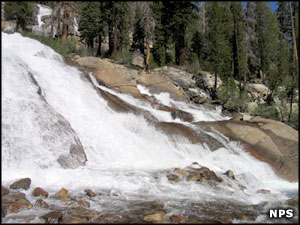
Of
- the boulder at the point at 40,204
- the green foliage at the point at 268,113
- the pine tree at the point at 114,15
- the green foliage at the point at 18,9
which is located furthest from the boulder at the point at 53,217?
the pine tree at the point at 114,15

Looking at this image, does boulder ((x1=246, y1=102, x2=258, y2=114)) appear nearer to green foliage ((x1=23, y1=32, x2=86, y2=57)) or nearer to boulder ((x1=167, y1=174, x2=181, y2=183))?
boulder ((x1=167, y1=174, x2=181, y2=183))

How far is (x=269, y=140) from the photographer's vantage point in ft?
35.7

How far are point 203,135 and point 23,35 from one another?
590 inches

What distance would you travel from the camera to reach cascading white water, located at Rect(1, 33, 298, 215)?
718 cm

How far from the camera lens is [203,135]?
36.7 feet

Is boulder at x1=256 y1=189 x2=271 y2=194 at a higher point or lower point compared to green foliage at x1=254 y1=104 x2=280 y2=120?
lower

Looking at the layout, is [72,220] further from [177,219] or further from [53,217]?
[177,219]

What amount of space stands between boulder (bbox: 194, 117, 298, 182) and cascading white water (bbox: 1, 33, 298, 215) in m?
0.39

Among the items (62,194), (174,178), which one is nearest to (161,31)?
(174,178)

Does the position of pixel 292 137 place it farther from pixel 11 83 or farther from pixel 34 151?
pixel 11 83

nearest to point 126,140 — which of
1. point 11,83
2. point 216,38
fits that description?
point 11,83

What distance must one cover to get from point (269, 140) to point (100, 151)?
6657 millimetres

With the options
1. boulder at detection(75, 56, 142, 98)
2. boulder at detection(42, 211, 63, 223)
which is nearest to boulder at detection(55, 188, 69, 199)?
boulder at detection(42, 211, 63, 223)

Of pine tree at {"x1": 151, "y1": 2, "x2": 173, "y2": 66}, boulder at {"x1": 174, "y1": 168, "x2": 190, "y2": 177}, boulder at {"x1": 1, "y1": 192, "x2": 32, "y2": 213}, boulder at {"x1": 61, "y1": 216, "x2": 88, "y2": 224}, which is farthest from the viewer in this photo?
pine tree at {"x1": 151, "y1": 2, "x2": 173, "y2": 66}
